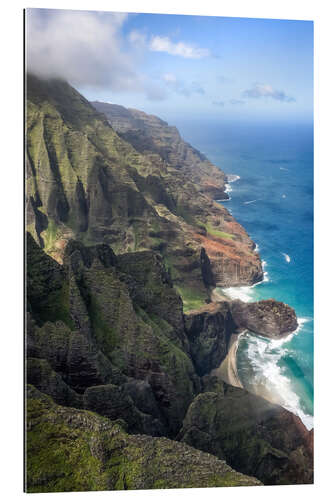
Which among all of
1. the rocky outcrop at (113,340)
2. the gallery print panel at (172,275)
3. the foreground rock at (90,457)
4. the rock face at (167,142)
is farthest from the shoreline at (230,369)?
the rock face at (167,142)

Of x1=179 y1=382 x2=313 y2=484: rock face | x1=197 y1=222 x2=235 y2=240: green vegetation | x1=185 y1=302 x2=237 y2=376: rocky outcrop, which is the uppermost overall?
x1=197 y1=222 x2=235 y2=240: green vegetation

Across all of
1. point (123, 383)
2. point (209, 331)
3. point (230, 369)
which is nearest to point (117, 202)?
point (209, 331)

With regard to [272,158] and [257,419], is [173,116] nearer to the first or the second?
[272,158]

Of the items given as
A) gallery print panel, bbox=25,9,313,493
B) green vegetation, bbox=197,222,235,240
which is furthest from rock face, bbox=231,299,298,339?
green vegetation, bbox=197,222,235,240

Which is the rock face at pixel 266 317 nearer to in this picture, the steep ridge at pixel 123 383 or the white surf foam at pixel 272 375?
the white surf foam at pixel 272 375

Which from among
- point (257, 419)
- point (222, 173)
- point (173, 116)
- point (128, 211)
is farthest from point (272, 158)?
point (257, 419)

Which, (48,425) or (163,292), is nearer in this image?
(48,425)

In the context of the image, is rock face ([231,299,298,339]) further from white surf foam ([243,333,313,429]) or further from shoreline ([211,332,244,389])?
shoreline ([211,332,244,389])

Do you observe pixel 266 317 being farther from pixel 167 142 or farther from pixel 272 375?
pixel 167 142
